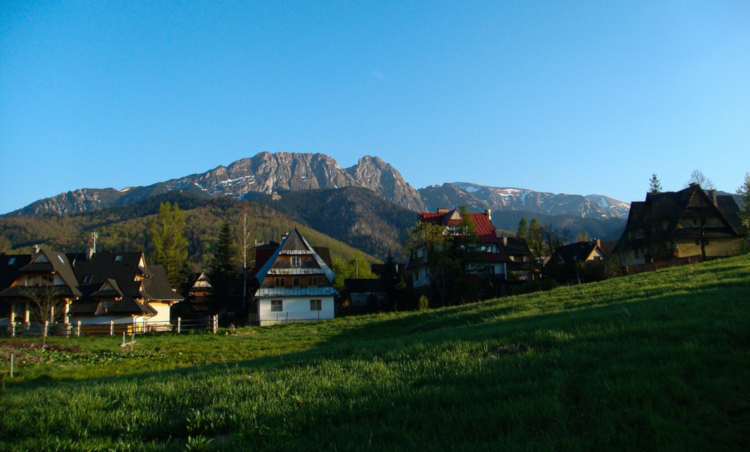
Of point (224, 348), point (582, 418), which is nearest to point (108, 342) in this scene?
point (224, 348)

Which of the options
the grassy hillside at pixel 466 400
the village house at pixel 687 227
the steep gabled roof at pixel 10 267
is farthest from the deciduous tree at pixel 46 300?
the village house at pixel 687 227

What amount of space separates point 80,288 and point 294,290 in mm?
20509

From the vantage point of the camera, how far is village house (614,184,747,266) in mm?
54469

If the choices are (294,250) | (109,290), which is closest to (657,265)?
(294,250)

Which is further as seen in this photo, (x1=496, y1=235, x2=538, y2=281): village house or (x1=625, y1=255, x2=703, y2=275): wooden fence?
(x1=496, y1=235, x2=538, y2=281): village house

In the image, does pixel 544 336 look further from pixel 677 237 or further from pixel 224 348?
pixel 677 237

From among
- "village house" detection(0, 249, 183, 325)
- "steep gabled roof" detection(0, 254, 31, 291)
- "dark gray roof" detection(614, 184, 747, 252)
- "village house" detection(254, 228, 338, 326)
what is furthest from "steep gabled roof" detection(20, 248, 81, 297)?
"dark gray roof" detection(614, 184, 747, 252)

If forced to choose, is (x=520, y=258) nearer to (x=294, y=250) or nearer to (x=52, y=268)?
(x=294, y=250)

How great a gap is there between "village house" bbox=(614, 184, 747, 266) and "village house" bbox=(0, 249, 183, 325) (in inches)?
2084

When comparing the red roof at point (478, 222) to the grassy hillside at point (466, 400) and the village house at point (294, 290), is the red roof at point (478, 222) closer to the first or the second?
the village house at point (294, 290)

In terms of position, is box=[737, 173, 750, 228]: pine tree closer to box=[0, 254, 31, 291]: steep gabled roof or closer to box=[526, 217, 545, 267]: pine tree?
box=[526, 217, 545, 267]: pine tree

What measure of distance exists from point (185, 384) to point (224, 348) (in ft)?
57.9

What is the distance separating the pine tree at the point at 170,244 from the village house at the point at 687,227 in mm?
60600

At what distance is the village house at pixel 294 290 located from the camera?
178ft
